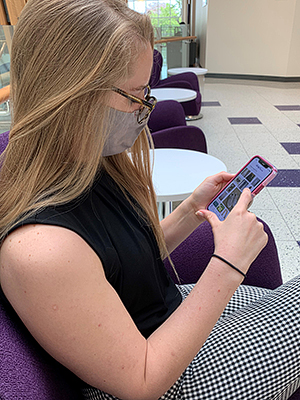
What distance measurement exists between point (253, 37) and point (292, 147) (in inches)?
154

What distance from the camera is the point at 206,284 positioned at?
62 centimetres

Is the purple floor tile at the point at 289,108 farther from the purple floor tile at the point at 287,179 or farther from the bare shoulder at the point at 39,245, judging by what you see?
the bare shoulder at the point at 39,245

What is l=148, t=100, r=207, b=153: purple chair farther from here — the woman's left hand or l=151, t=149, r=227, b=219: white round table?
the woman's left hand

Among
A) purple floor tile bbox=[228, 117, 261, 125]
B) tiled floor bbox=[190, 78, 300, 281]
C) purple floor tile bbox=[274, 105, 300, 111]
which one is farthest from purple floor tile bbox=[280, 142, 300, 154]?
purple floor tile bbox=[274, 105, 300, 111]

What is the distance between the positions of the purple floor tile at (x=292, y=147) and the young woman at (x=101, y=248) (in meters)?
2.65

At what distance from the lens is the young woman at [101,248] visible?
500mm

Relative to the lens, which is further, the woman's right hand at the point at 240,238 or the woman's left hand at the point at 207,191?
the woman's left hand at the point at 207,191

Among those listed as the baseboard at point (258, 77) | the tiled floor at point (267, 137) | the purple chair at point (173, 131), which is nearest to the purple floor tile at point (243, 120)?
the tiled floor at point (267, 137)

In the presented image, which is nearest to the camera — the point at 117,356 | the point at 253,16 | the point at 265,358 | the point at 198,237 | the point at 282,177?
the point at 117,356

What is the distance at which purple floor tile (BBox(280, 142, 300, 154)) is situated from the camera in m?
3.13

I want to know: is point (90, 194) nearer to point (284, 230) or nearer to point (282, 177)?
point (284, 230)

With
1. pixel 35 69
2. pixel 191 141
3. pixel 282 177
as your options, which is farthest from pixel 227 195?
pixel 282 177

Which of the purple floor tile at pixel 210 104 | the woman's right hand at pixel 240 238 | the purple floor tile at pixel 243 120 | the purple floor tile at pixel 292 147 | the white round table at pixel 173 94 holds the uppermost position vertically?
the woman's right hand at pixel 240 238

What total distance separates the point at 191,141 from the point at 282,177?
950 millimetres
